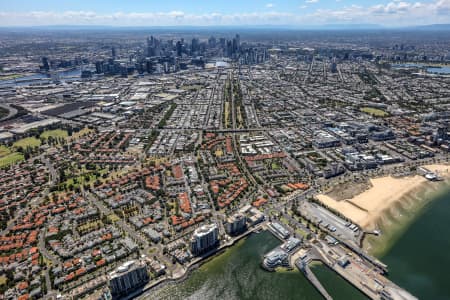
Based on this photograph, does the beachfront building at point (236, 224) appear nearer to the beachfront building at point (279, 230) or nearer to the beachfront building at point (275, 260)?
the beachfront building at point (279, 230)

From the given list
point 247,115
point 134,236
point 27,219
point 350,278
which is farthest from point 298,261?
point 247,115

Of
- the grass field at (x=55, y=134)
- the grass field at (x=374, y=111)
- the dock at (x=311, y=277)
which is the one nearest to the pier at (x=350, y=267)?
the dock at (x=311, y=277)

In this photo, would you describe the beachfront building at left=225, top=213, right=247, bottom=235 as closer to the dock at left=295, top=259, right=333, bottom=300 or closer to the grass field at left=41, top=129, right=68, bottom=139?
the dock at left=295, top=259, right=333, bottom=300

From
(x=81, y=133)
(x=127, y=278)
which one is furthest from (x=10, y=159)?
(x=127, y=278)

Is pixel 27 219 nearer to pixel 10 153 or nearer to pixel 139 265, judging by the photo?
pixel 139 265

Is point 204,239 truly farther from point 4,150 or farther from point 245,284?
point 4,150

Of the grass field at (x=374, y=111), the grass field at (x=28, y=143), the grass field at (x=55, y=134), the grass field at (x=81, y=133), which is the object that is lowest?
the grass field at (x=28, y=143)

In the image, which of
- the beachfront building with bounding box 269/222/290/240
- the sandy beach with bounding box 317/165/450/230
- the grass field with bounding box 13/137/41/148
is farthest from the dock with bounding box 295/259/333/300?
the grass field with bounding box 13/137/41/148
